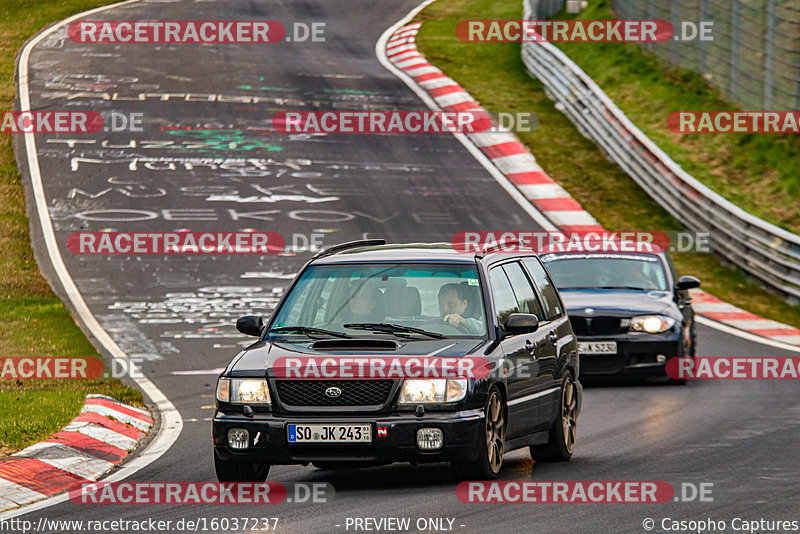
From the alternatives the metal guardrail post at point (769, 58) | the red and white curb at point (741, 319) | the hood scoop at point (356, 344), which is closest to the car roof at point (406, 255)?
the hood scoop at point (356, 344)

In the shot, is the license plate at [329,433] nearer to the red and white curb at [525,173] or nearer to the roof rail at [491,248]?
the roof rail at [491,248]

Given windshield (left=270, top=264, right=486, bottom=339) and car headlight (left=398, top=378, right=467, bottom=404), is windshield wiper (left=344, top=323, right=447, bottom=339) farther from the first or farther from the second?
car headlight (left=398, top=378, right=467, bottom=404)

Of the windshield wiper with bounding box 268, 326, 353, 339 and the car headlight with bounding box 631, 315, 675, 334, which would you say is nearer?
the windshield wiper with bounding box 268, 326, 353, 339

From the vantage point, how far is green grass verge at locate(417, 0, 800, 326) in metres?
22.2

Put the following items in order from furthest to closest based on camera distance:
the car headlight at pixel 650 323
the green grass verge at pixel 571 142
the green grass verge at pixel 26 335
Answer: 1. the green grass verge at pixel 571 142
2. the car headlight at pixel 650 323
3. the green grass verge at pixel 26 335

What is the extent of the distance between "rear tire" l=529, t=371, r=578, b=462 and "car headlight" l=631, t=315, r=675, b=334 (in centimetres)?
459

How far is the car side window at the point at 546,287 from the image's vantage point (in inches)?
432

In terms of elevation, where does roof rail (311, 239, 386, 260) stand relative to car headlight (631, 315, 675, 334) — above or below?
above

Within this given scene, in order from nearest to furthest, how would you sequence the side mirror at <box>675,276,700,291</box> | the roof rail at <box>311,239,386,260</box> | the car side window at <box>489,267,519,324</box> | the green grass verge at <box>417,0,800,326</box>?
the car side window at <box>489,267,519,324</box> < the roof rail at <box>311,239,386,260</box> < the side mirror at <box>675,276,700,291</box> < the green grass verge at <box>417,0,800,326</box>

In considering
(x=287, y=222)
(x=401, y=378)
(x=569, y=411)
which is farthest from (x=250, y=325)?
(x=287, y=222)

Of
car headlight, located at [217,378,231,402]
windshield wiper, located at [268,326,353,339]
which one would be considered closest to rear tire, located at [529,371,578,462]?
windshield wiper, located at [268,326,353,339]

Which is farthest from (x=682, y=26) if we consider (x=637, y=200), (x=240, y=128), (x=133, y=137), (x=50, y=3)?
(x=50, y=3)

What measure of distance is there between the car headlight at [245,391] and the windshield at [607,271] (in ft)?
26.1

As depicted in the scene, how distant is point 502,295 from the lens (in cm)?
1002
